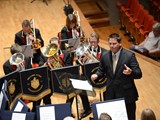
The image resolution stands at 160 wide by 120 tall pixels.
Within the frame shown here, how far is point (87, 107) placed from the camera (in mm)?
4992

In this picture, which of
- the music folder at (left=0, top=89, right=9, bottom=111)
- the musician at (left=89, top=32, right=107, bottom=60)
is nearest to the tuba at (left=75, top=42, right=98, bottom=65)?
the musician at (left=89, top=32, right=107, bottom=60)

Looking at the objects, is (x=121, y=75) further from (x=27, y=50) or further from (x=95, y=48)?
(x=27, y=50)

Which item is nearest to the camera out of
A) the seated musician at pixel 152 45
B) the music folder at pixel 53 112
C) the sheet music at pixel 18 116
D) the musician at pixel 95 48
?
the sheet music at pixel 18 116

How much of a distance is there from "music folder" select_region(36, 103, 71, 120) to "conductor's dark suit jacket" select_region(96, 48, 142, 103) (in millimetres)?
612

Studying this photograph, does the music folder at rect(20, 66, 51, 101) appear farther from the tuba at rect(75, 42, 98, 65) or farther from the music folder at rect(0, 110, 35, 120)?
the music folder at rect(0, 110, 35, 120)

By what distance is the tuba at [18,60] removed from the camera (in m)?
4.64

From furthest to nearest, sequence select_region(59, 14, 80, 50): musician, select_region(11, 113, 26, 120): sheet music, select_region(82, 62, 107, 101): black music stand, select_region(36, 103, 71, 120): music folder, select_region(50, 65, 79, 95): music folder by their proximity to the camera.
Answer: select_region(59, 14, 80, 50): musician → select_region(82, 62, 107, 101): black music stand → select_region(50, 65, 79, 95): music folder → select_region(36, 103, 71, 120): music folder → select_region(11, 113, 26, 120): sheet music

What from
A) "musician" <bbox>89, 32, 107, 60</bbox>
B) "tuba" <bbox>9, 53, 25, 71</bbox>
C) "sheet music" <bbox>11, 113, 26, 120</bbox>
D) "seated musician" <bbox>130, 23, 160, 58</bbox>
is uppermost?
"seated musician" <bbox>130, 23, 160, 58</bbox>

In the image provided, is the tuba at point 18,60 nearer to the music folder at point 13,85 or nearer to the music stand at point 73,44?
the music folder at point 13,85

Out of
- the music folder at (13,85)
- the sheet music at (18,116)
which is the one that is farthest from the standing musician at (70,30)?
the sheet music at (18,116)

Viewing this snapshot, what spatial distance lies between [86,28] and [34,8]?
1679 mm

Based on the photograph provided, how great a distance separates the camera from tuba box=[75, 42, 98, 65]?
4.89 meters

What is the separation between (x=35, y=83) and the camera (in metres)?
4.69

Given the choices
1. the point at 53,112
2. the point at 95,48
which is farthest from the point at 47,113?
the point at 95,48
